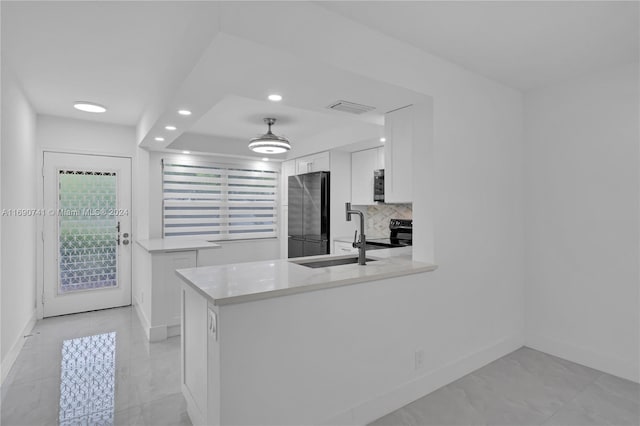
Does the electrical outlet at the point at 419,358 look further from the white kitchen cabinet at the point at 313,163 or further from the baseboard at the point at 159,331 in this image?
the white kitchen cabinet at the point at 313,163

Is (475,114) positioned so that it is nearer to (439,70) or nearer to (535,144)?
(439,70)

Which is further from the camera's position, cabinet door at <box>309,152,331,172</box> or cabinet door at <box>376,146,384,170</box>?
cabinet door at <box>309,152,331,172</box>

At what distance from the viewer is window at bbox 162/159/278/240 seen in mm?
5012

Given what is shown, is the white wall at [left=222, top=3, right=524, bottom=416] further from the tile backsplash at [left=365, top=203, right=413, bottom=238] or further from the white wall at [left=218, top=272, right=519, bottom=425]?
the tile backsplash at [left=365, top=203, right=413, bottom=238]

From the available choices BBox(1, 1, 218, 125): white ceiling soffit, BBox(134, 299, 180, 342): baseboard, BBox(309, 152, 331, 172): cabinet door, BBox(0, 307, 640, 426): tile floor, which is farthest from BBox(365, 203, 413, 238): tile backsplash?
BBox(1, 1, 218, 125): white ceiling soffit

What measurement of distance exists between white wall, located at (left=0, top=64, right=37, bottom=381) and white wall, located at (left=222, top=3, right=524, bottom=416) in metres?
2.53

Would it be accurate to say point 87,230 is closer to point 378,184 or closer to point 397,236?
point 378,184

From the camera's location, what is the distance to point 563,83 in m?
2.96

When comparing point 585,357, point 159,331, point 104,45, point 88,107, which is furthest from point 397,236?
point 88,107

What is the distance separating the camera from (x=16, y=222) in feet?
9.94

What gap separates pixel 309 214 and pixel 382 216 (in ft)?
3.55

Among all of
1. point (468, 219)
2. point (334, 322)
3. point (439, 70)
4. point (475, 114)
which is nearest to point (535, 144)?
point (475, 114)

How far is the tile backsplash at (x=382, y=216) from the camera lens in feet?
15.4

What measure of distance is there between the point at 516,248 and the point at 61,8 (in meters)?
3.87
